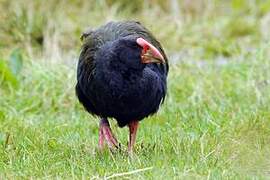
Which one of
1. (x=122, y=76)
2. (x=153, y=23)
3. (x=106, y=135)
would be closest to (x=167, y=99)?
(x=106, y=135)

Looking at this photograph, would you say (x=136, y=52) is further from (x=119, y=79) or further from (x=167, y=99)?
(x=167, y=99)

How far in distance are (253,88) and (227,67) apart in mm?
887

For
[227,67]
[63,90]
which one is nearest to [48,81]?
[63,90]

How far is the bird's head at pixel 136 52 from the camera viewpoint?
19.9 ft

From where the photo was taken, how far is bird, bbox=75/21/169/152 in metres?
6.08

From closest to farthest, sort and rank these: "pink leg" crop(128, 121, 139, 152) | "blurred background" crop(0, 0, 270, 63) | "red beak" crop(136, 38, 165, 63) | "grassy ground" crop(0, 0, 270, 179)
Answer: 1. "grassy ground" crop(0, 0, 270, 179)
2. "red beak" crop(136, 38, 165, 63)
3. "pink leg" crop(128, 121, 139, 152)
4. "blurred background" crop(0, 0, 270, 63)

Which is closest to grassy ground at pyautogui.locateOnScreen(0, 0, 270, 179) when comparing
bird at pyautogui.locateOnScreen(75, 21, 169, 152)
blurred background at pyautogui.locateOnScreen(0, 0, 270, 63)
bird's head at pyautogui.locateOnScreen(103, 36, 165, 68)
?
blurred background at pyautogui.locateOnScreen(0, 0, 270, 63)

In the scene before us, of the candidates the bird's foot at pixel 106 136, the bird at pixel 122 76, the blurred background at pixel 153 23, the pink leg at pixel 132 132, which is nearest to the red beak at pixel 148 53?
the bird at pixel 122 76

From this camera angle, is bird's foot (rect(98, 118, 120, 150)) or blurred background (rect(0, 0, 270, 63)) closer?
bird's foot (rect(98, 118, 120, 150))

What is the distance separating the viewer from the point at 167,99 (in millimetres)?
8625

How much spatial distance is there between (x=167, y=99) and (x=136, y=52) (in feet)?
8.51

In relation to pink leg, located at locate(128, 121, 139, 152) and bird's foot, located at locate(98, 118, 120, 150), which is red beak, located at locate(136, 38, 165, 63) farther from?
bird's foot, located at locate(98, 118, 120, 150)

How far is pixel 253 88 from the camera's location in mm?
8695

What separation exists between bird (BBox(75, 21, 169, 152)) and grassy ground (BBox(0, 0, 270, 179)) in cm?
31
